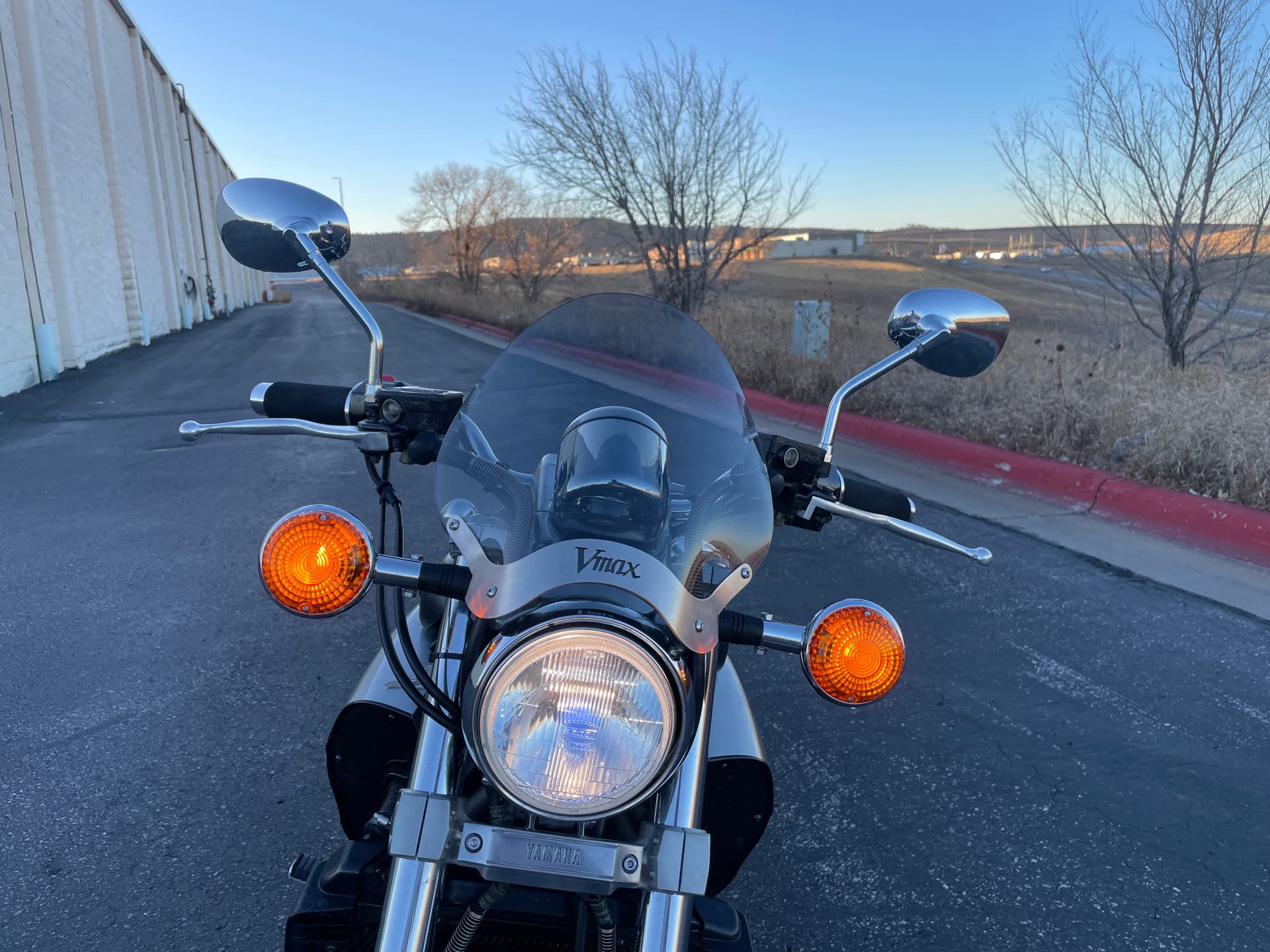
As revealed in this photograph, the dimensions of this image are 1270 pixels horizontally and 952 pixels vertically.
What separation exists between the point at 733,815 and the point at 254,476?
18.8ft

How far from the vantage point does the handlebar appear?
2.07m

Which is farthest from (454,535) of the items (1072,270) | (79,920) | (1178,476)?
(1072,270)

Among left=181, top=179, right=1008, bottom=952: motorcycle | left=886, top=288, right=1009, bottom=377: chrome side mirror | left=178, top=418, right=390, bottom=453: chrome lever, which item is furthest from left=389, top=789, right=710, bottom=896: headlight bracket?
left=886, top=288, right=1009, bottom=377: chrome side mirror

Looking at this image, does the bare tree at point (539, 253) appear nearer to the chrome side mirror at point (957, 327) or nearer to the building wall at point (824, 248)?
the chrome side mirror at point (957, 327)

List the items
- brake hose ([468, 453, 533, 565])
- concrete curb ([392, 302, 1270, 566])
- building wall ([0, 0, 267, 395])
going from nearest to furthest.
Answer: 1. brake hose ([468, 453, 533, 565])
2. concrete curb ([392, 302, 1270, 566])
3. building wall ([0, 0, 267, 395])

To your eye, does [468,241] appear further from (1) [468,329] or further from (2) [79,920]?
(2) [79,920]

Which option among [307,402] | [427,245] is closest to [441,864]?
[307,402]

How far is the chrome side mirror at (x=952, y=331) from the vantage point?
1.96 meters

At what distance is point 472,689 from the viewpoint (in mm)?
1039

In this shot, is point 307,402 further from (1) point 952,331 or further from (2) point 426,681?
(1) point 952,331

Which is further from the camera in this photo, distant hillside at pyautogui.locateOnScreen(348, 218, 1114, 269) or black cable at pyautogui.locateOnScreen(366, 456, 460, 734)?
distant hillside at pyautogui.locateOnScreen(348, 218, 1114, 269)

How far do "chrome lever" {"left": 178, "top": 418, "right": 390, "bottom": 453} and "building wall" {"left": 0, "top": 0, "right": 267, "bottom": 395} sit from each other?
38.9 feet

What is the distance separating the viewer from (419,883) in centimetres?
114

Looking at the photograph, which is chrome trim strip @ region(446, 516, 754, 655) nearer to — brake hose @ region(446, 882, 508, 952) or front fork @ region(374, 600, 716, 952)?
front fork @ region(374, 600, 716, 952)
